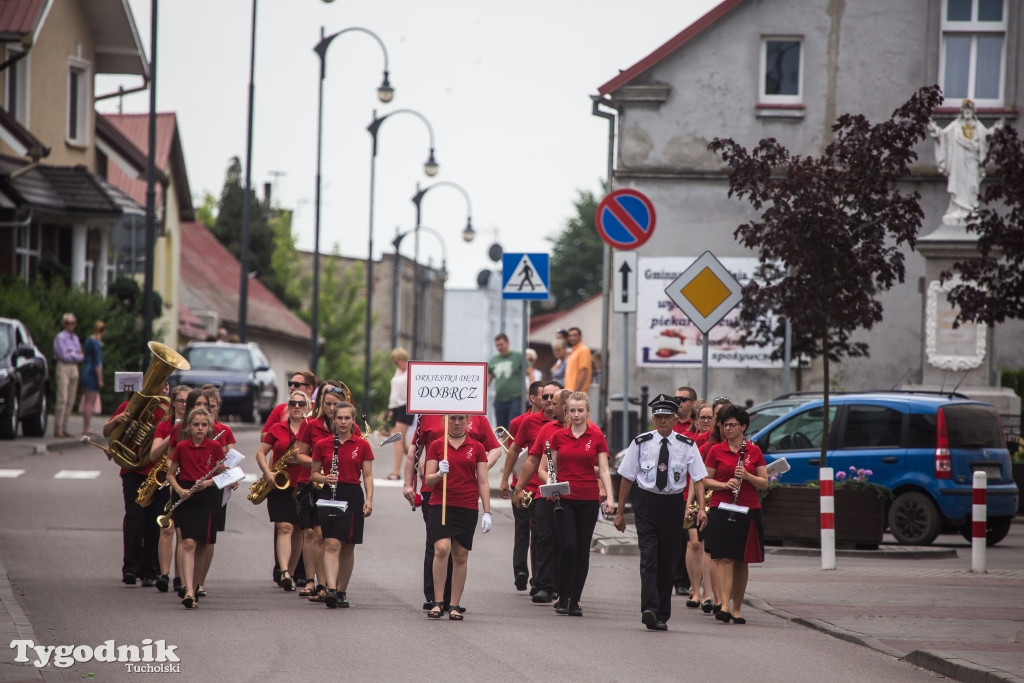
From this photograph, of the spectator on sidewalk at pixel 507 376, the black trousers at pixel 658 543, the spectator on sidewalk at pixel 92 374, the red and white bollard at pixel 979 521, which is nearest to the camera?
the black trousers at pixel 658 543

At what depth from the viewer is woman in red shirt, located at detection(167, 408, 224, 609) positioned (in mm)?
12336

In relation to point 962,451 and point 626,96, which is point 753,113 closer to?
point 626,96

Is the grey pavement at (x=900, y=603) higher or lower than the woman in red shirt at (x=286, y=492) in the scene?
lower

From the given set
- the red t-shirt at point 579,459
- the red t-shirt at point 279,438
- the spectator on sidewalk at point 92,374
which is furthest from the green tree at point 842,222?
the spectator on sidewalk at point 92,374

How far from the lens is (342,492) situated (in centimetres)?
1256

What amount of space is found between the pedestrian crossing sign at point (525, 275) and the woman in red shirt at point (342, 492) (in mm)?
6648

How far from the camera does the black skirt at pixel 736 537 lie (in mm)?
12570

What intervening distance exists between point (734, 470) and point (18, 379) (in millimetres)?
14678

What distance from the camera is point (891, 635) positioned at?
11781 millimetres

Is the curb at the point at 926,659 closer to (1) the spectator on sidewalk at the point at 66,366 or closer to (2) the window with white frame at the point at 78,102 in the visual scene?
(1) the spectator on sidewalk at the point at 66,366

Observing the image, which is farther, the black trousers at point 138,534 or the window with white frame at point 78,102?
the window with white frame at point 78,102

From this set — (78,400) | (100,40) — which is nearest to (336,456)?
(78,400)

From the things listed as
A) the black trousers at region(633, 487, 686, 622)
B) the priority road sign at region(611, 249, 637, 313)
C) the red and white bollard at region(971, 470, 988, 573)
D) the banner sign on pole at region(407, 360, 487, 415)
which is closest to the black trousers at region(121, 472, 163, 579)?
the banner sign on pole at region(407, 360, 487, 415)

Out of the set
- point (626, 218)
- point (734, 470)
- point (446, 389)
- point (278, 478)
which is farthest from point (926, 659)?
point (626, 218)
